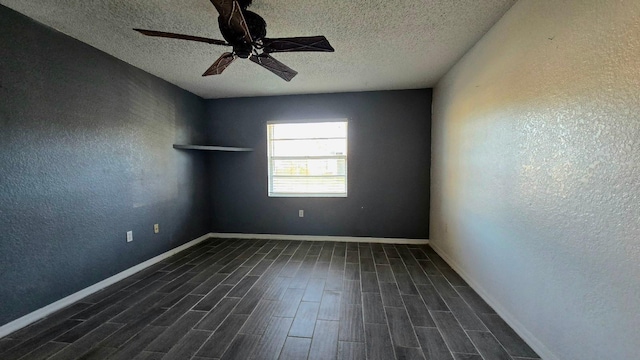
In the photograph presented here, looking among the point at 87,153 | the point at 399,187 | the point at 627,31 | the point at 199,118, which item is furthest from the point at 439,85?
the point at 87,153

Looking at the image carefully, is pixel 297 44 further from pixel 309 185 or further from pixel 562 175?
pixel 309 185

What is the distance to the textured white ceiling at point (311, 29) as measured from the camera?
1.75 metres

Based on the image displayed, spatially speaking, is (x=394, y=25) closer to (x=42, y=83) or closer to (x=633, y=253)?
(x=633, y=253)

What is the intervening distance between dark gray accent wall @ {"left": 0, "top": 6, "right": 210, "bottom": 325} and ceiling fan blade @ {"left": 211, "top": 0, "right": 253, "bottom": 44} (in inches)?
67.4

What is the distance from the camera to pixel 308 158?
4.04 meters

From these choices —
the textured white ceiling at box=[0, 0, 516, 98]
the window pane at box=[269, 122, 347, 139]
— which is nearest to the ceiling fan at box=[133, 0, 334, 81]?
the textured white ceiling at box=[0, 0, 516, 98]

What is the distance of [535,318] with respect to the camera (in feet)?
5.12

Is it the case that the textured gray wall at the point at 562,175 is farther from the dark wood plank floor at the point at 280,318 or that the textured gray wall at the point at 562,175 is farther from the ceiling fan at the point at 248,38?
the ceiling fan at the point at 248,38

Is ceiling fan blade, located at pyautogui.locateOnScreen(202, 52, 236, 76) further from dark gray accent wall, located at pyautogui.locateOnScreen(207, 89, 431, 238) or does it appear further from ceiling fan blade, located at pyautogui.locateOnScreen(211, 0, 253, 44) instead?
dark gray accent wall, located at pyautogui.locateOnScreen(207, 89, 431, 238)

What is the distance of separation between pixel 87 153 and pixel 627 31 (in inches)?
146

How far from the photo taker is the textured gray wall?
3.46 feet

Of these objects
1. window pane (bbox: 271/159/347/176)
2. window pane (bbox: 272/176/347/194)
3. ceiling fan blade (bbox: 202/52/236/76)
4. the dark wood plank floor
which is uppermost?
ceiling fan blade (bbox: 202/52/236/76)

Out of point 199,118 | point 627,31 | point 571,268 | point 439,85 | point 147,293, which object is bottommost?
point 147,293

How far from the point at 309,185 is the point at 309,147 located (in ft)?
2.05
